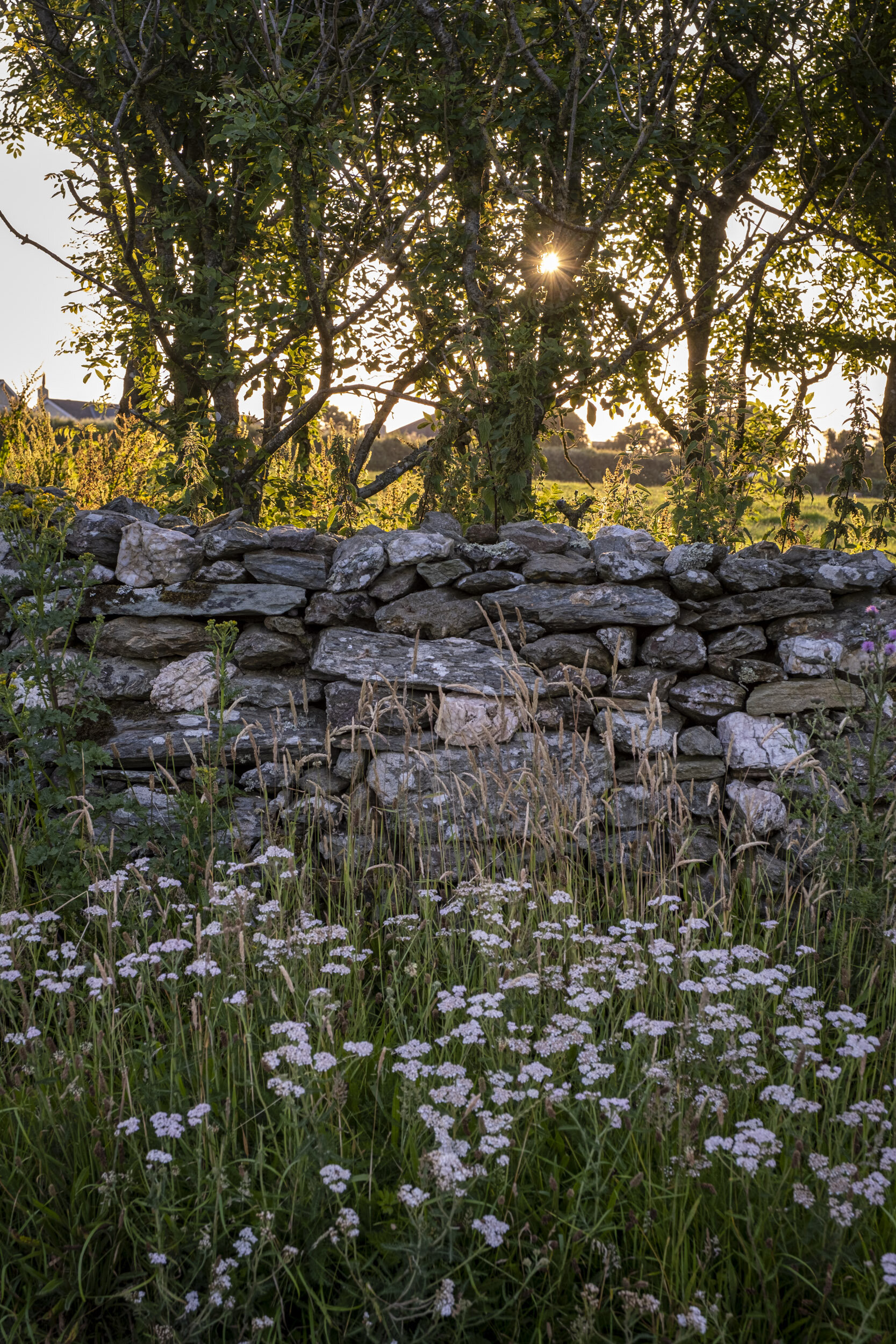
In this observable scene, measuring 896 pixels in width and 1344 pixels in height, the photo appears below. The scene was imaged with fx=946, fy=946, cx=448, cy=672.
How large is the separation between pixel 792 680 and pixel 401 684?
159cm

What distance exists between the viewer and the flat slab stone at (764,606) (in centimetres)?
387

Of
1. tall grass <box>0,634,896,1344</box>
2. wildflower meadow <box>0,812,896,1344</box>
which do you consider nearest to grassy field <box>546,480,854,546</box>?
tall grass <box>0,634,896,1344</box>

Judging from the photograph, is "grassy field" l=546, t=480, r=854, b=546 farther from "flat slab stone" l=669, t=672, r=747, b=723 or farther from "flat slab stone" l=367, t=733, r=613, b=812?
"flat slab stone" l=367, t=733, r=613, b=812

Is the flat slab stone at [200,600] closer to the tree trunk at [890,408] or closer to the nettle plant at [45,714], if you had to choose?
the nettle plant at [45,714]

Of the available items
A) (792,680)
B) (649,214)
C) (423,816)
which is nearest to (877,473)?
(649,214)

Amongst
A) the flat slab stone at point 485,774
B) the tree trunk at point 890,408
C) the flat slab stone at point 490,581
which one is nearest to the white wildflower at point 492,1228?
the flat slab stone at point 485,774

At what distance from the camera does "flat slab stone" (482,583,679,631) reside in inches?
152

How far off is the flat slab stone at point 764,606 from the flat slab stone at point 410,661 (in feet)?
2.64

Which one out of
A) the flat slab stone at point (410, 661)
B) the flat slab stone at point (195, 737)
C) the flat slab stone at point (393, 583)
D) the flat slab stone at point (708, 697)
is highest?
the flat slab stone at point (393, 583)

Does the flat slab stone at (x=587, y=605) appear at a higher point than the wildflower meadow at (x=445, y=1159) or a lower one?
higher

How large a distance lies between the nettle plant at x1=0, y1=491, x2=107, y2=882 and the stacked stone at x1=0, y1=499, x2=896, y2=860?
0.71ft

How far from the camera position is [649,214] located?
7.54m

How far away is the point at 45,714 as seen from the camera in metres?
3.18

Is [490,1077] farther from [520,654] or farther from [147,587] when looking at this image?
[147,587]
